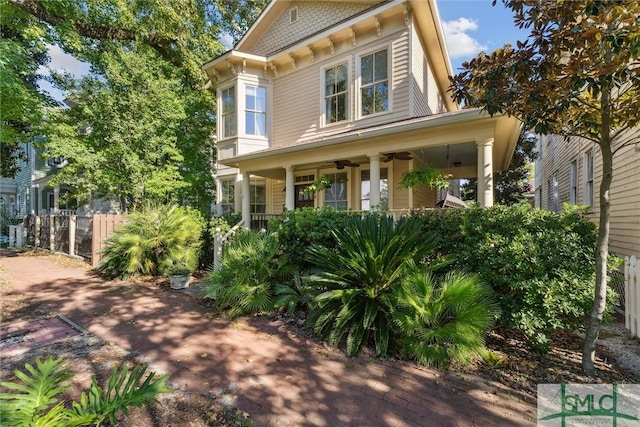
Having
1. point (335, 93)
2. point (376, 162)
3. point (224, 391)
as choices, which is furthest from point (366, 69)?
point (224, 391)

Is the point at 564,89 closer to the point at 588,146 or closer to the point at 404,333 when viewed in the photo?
the point at 404,333

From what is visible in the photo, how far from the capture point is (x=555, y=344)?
4270 mm

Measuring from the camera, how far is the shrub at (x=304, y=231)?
543 centimetres

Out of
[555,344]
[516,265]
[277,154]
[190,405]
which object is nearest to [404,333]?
[516,265]

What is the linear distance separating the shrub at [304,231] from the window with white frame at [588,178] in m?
7.49

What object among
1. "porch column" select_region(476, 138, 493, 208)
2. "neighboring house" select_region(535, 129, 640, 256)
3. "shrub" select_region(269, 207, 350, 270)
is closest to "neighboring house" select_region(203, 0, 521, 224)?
"porch column" select_region(476, 138, 493, 208)

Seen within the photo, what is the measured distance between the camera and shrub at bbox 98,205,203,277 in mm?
8016

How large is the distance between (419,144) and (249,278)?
4.47 metres

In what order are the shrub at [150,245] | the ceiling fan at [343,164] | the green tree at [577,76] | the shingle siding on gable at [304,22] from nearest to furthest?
the green tree at [577,76], the shrub at [150,245], the ceiling fan at [343,164], the shingle siding on gable at [304,22]

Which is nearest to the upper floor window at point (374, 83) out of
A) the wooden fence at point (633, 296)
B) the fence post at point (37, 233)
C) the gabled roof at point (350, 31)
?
the gabled roof at point (350, 31)

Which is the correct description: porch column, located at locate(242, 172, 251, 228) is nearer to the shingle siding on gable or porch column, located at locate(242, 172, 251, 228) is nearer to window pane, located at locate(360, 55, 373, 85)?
window pane, located at locate(360, 55, 373, 85)

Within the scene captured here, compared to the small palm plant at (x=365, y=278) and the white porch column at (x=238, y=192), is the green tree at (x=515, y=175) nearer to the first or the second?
the white porch column at (x=238, y=192)

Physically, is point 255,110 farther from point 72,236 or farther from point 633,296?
point 633,296

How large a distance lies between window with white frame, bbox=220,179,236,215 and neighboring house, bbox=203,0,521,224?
0.13ft
